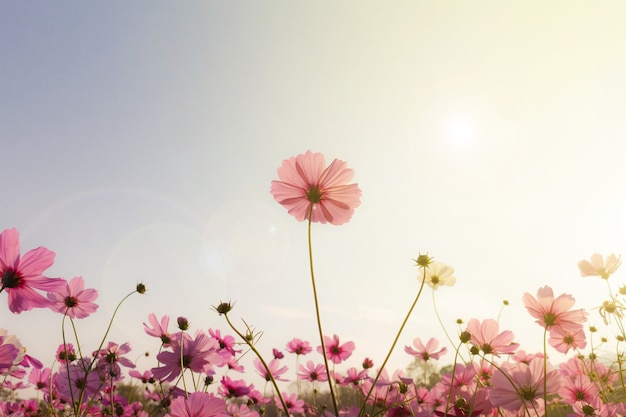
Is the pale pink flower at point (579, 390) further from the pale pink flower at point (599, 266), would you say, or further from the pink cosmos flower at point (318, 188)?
the pink cosmos flower at point (318, 188)

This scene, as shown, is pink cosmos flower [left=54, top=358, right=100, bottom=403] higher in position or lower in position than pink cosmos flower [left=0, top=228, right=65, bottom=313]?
lower

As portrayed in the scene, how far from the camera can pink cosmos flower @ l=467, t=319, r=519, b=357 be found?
2248 mm

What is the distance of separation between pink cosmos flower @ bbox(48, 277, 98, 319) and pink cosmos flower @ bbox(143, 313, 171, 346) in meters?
0.43

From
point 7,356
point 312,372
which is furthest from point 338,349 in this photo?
point 7,356

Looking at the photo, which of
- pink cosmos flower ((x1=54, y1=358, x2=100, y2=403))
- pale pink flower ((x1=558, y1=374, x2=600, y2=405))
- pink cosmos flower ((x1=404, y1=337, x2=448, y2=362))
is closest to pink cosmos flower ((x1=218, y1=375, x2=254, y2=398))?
pink cosmos flower ((x1=54, y1=358, x2=100, y2=403))

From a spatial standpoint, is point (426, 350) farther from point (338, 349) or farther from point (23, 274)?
point (23, 274)

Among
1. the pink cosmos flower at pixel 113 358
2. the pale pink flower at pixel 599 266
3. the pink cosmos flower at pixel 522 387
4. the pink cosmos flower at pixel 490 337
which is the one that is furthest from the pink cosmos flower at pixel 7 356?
the pale pink flower at pixel 599 266

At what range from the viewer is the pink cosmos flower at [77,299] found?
2.41m

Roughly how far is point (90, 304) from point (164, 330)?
0.57 m

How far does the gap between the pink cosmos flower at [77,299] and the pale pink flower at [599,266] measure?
12.1 ft

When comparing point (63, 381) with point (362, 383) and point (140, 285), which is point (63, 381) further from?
point (362, 383)

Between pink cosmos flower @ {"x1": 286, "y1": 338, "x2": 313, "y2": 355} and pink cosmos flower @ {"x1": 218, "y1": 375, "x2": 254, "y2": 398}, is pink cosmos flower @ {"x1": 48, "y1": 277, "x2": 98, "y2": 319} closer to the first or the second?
pink cosmos flower @ {"x1": 218, "y1": 375, "x2": 254, "y2": 398}

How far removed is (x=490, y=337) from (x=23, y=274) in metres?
2.29

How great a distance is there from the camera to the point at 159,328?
2.35m
